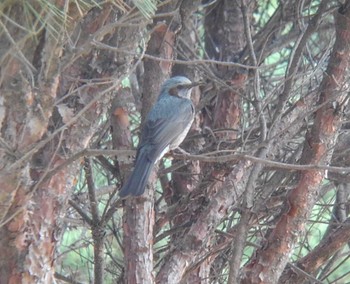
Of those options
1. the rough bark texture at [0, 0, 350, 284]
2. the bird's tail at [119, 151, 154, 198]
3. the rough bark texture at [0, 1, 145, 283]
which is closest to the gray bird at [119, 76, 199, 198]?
the bird's tail at [119, 151, 154, 198]

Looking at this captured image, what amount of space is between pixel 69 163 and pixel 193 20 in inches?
125

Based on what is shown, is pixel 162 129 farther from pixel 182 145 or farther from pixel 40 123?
pixel 40 123

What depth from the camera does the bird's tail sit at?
4.53 meters

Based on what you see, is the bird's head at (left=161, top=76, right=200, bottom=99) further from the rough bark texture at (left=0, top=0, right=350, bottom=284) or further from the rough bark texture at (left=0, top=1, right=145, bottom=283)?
the rough bark texture at (left=0, top=1, right=145, bottom=283)

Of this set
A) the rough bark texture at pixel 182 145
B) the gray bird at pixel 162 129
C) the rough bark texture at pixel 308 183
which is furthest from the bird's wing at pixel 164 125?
the rough bark texture at pixel 308 183

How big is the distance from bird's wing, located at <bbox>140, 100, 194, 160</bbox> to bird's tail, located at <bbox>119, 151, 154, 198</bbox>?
6 centimetres

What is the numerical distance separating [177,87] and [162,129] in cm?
44

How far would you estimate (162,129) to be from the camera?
5160mm

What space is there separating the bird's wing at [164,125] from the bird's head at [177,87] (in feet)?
0.27

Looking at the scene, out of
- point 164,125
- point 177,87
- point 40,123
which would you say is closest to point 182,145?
point 177,87

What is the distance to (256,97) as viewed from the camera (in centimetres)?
479

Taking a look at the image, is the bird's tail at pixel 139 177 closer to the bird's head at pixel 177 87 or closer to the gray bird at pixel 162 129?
the gray bird at pixel 162 129

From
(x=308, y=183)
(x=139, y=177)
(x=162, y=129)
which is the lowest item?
(x=308, y=183)

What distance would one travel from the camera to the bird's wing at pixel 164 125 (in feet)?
16.4
